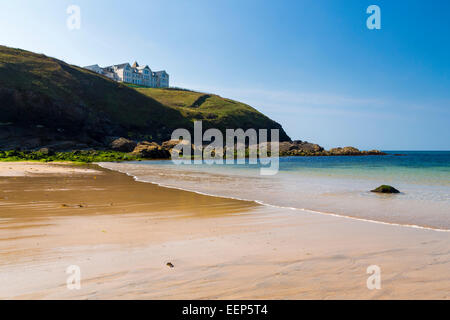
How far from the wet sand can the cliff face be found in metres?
53.7

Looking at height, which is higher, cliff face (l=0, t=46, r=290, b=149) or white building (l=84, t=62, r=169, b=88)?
white building (l=84, t=62, r=169, b=88)

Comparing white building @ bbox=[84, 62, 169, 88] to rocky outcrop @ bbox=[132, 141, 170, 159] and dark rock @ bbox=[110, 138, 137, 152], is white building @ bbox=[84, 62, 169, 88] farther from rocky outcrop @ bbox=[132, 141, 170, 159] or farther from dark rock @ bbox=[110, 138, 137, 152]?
rocky outcrop @ bbox=[132, 141, 170, 159]

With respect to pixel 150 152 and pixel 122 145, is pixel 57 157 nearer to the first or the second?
pixel 150 152

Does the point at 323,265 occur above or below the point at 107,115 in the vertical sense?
below

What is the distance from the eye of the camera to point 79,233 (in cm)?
607

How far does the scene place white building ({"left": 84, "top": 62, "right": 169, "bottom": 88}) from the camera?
476 feet

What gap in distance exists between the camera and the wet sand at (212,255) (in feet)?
11.8

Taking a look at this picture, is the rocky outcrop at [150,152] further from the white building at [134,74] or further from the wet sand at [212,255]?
the white building at [134,74]

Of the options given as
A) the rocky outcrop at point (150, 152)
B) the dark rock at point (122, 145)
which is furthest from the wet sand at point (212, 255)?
the dark rock at point (122, 145)

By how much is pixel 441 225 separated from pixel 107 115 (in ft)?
261

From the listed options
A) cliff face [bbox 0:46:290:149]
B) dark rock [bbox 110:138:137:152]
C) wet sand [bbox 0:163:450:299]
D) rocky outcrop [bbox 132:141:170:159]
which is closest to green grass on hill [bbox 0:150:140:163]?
rocky outcrop [bbox 132:141:170:159]

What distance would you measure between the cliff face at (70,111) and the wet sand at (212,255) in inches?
2116
